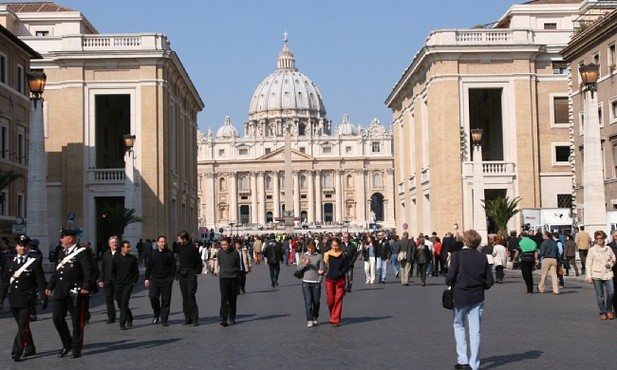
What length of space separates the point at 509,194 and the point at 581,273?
893 inches

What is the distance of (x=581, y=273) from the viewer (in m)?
30.5

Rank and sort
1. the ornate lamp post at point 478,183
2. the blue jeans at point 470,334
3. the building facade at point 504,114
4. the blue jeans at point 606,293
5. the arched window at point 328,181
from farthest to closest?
1. the arched window at point 328,181
2. the building facade at point 504,114
3. the ornate lamp post at point 478,183
4. the blue jeans at point 606,293
5. the blue jeans at point 470,334

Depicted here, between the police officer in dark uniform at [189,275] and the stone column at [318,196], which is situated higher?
the stone column at [318,196]

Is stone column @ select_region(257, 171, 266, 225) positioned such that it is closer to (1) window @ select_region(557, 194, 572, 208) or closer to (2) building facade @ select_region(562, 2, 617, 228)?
(1) window @ select_region(557, 194, 572, 208)

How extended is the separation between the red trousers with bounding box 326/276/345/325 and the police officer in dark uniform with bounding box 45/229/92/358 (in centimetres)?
456

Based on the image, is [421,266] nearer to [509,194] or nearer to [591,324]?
[591,324]

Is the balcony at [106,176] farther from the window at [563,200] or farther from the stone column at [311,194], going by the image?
the stone column at [311,194]

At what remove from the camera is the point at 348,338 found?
14.5m

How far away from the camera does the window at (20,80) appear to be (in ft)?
139

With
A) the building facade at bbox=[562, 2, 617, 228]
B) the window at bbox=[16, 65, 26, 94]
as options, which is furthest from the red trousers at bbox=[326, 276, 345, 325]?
the window at bbox=[16, 65, 26, 94]

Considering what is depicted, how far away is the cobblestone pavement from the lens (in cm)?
1201

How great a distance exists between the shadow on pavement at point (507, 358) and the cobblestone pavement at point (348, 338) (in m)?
0.01

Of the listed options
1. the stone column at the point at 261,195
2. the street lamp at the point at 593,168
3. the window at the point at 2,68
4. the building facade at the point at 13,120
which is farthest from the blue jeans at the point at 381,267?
the stone column at the point at 261,195

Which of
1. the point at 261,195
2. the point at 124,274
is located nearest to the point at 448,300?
the point at 124,274
